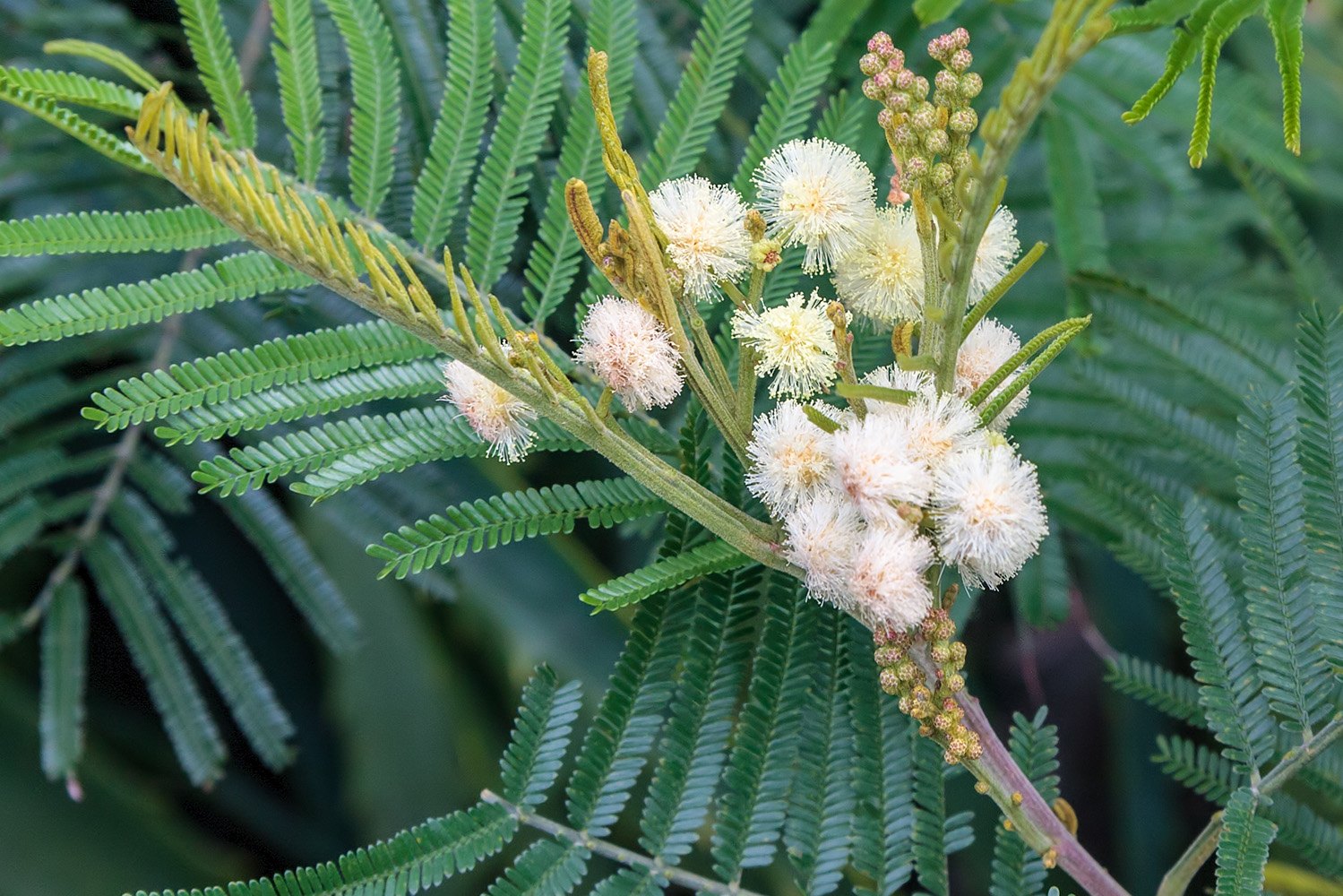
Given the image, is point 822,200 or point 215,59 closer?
point 822,200

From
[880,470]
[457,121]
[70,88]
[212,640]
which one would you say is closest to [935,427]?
[880,470]

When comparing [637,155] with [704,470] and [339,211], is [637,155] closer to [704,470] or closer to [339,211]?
[339,211]

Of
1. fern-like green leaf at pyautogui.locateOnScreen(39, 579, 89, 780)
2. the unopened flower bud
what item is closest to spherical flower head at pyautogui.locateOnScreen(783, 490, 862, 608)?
the unopened flower bud

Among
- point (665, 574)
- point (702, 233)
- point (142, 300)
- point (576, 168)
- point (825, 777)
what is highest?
point (576, 168)

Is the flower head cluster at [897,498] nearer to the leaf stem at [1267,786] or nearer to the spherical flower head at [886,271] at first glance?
the spherical flower head at [886,271]

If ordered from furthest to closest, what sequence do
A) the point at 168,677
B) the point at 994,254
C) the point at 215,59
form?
the point at 168,677
the point at 215,59
the point at 994,254

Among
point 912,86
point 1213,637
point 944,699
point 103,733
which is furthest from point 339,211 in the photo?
point 103,733

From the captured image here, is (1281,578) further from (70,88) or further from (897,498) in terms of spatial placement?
(70,88)
